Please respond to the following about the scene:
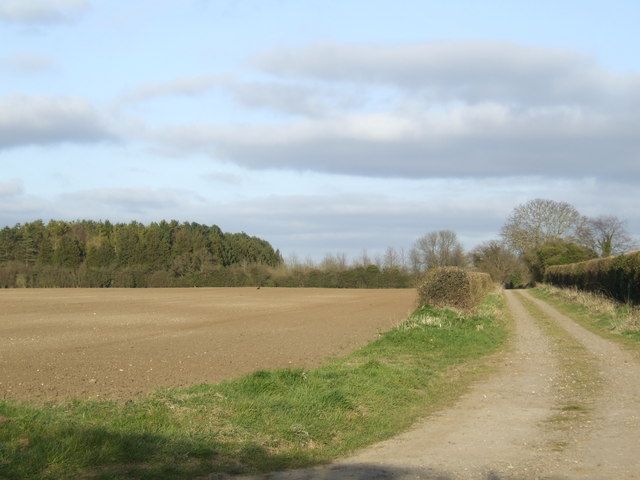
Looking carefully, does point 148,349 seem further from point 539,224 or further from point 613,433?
point 539,224

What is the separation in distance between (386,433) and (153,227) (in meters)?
125

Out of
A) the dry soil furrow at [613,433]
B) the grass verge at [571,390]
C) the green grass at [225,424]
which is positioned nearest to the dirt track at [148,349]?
the green grass at [225,424]

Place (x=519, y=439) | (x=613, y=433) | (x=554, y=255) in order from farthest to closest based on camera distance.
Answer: (x=554, y=255), (x=613, y=433), (x=519, y=439)

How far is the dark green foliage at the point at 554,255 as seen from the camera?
79.3 metres

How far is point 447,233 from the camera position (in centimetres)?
11744

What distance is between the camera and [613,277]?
105 ft

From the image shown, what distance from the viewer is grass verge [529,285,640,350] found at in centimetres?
2068

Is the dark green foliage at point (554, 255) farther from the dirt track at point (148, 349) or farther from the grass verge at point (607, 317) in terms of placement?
the dirt track at point (148, 349)

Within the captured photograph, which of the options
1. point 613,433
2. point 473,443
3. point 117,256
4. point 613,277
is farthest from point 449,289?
point 117,256

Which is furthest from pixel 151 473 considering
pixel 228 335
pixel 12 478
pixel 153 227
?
pixel 153 227

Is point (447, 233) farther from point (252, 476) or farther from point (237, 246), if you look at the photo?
point (252, 476)

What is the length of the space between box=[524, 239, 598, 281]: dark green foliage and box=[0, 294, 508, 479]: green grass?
227 feet

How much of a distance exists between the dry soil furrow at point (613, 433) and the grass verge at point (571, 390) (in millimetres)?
162

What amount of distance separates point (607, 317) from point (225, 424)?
72.1ft
